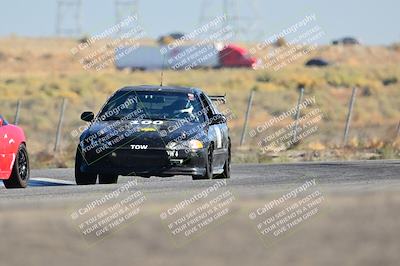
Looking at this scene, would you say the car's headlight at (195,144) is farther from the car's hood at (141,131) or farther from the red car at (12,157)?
the red car at (12,157)

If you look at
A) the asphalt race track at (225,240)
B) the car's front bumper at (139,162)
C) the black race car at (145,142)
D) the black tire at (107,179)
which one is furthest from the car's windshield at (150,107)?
the asphalt race track at (225,240)

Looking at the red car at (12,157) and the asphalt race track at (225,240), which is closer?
the asphalt race track at (225,240)

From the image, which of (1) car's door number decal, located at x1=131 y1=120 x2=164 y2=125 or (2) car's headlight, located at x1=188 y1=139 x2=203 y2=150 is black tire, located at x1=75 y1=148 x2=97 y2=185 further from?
(2) car's headlight, located at x1=188 y1=139 x2=203 y2=150

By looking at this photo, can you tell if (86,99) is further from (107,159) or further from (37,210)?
(37,210)

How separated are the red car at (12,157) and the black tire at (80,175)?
662 mm

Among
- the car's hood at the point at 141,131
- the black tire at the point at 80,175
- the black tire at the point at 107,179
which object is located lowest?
the black tire at the point at 107,179

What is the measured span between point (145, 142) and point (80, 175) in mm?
990

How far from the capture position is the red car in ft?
56.2

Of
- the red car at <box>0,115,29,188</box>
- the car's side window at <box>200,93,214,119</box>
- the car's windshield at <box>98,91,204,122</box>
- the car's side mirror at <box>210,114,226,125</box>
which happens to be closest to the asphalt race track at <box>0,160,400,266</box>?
the red car at <box>0,115,29,188</box>

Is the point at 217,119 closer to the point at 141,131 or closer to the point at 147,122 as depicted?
the point at 147,122

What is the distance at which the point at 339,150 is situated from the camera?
3303 centimetres

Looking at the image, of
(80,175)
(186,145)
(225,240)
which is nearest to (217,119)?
(186,145)

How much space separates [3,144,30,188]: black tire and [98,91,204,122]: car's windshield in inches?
52.7

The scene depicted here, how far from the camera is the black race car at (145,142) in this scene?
18.3 meters
